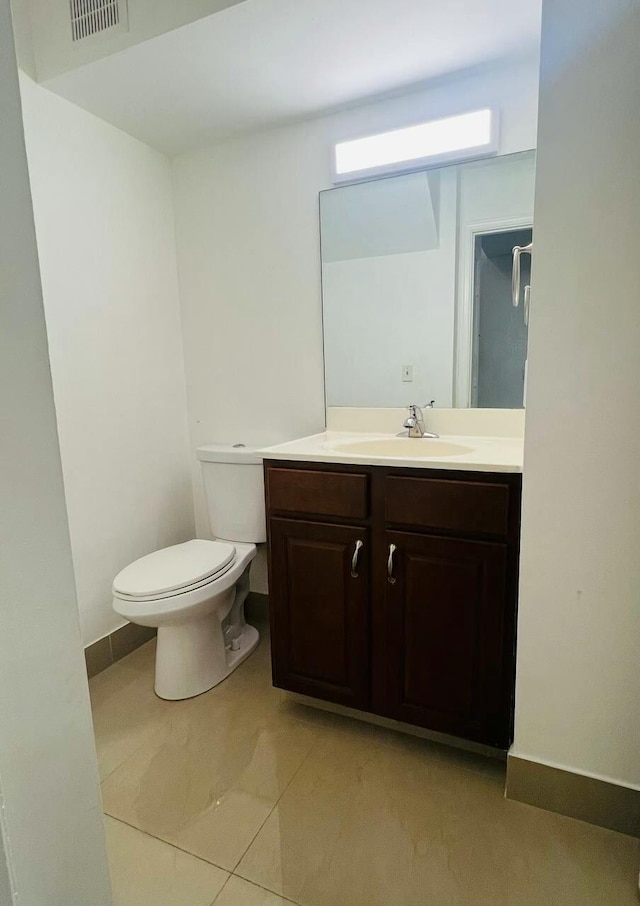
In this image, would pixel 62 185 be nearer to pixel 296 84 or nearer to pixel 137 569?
pixel 296 84

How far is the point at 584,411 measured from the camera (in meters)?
1.07

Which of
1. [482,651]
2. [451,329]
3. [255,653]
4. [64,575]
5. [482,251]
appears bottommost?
[255,653]

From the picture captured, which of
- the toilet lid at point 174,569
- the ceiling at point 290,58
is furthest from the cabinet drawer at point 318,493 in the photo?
the ceiling at point 290,58

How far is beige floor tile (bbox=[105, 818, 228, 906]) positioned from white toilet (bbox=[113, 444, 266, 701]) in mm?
537

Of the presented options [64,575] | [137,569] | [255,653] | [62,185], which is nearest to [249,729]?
[255,653]

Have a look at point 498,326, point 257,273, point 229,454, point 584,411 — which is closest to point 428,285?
point 498,326

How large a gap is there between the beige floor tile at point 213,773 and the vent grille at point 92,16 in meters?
2.15

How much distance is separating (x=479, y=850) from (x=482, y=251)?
169 centimetres

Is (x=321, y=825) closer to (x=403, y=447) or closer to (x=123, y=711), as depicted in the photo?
(x=123, y=711)

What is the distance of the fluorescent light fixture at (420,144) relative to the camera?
1.53 m

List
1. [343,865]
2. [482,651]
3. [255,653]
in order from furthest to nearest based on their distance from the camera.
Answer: [255,653], [482,651], [343,865]

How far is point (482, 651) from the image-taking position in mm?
1264

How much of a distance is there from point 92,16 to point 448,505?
1.76 metres

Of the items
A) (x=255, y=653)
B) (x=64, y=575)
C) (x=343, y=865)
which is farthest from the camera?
(x=255, y=653)
